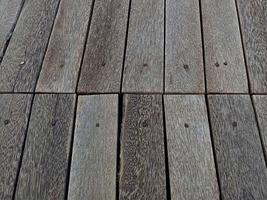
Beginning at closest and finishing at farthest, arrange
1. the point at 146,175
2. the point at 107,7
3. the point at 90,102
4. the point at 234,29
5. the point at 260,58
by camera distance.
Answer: the point at 146,175
the point at 90,102
the point at 260,58
the point at 234,29
the point at 107,7

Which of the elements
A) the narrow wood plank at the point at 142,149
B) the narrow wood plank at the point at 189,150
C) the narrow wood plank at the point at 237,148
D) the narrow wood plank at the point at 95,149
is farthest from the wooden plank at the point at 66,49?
the narrow wood plank at the point at 237,148

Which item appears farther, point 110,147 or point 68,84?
point 68,84

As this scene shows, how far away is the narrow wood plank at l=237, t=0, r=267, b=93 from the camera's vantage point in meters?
1.46

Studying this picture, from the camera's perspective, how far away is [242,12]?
1.71 meters

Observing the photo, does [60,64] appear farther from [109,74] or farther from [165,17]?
[165,17]

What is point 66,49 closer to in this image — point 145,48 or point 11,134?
point 145,48

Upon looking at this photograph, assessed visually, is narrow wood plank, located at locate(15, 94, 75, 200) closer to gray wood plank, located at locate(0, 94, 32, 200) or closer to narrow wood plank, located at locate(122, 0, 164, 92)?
gray wood plank, located at locate(0, 94, 32, 200)

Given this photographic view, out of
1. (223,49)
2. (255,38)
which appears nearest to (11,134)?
(223,49)

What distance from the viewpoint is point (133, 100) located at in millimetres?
1424

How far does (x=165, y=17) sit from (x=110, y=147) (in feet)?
2.08

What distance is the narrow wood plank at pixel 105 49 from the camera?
1.48 meters

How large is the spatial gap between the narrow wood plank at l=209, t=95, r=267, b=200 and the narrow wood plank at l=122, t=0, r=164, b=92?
0.22 metres

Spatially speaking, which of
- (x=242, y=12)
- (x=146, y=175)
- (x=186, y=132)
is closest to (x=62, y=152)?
(x=146, y=175)

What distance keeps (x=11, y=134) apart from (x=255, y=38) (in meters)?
0.91
